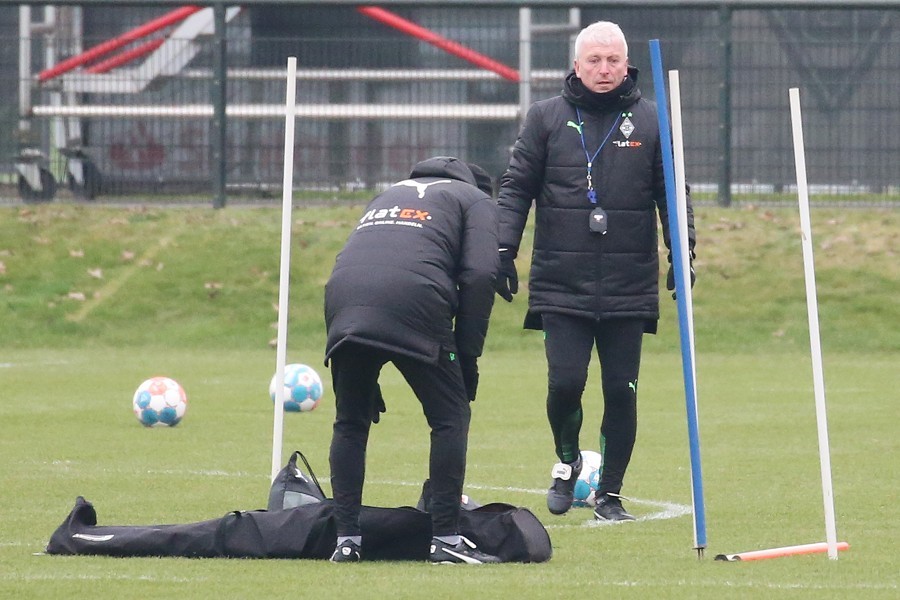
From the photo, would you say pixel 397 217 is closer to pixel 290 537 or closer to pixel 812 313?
pixel 290 537

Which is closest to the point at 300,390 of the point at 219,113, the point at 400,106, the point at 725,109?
the point at 219,113

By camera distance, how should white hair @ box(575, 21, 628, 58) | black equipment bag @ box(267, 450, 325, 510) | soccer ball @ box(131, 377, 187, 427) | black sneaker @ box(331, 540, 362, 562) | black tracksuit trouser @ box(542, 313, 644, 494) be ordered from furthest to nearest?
soccer ball @ box(131, 377, 187, 427) → black tracksuit trouser @ box(542, 313, 644, 494) → white hair @ box(575, 21, 628, 58) → black equipment bag @ box(267, 450, 325, 510) → black sneaker @ box(331, 540, 362, 562)

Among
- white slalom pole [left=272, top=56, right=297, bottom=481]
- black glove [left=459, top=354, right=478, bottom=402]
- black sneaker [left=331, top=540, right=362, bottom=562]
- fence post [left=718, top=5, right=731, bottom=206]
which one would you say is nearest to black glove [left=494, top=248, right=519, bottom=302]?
black glove [left=459, top=354, right=478, bottom=402]

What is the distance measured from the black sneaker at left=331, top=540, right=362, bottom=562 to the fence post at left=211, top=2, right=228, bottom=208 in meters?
13.8

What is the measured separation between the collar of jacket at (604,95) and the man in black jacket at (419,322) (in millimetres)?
1256

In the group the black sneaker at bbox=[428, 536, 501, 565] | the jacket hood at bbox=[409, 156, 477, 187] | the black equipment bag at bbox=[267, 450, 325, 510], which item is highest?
the jacket hood at bbox=[409, 156, 477, 187]

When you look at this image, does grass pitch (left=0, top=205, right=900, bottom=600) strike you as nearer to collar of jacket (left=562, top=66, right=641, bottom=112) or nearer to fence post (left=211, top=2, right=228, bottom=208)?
fence post (left=211, top=2, right=228, bottom=208)

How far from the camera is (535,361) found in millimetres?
16406

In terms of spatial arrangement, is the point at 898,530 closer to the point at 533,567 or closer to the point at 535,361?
the point at 533,567

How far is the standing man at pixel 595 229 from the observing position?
7.91 metres

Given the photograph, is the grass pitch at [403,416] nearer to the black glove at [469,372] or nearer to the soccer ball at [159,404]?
the soccer ball at [159,404]

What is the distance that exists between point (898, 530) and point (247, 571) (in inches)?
107

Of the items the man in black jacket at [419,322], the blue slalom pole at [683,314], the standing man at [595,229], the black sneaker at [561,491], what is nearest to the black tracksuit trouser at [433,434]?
the man in black jacket at [419,322]

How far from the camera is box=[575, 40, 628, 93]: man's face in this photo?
7.78m
